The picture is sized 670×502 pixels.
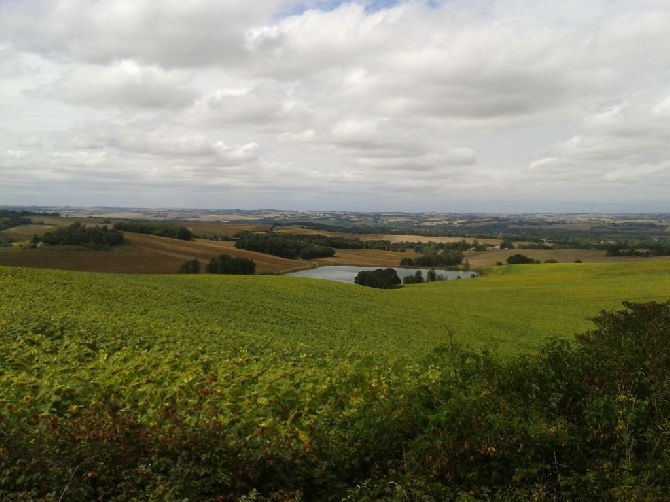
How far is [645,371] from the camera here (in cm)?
786

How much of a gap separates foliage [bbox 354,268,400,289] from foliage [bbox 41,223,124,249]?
3073cm

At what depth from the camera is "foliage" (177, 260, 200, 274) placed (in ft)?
179

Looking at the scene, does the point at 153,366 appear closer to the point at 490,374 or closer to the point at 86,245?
the point at 490,374

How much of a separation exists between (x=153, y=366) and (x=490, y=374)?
733 centimetres

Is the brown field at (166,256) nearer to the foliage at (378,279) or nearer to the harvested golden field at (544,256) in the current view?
the harvested golden field at (544,256)

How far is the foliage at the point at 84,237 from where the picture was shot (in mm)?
55156

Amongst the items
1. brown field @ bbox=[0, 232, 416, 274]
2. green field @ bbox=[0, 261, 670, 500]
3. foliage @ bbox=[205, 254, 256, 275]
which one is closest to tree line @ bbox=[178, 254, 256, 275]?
foliage @ bbox=[205, 254, 256, 275]

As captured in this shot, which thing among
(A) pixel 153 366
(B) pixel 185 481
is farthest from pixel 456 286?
(B) pixel 185 481

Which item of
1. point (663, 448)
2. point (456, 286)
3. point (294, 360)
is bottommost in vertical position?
point (456, 286)

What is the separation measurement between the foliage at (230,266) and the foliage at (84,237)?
37.1 ft

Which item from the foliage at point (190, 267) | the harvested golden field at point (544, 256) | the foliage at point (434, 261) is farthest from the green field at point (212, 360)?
the foliage at point (434, 261)

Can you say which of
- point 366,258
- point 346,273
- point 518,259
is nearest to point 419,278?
point 346,273

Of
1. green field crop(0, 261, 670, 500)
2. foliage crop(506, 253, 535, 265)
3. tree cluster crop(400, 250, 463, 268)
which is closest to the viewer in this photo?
green field crop(0, 261, 670, 500)

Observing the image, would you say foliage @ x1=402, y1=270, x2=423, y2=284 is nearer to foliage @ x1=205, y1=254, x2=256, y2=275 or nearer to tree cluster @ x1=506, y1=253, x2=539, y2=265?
foliage @ x1=205, y1=254, x2=256, y2=275
